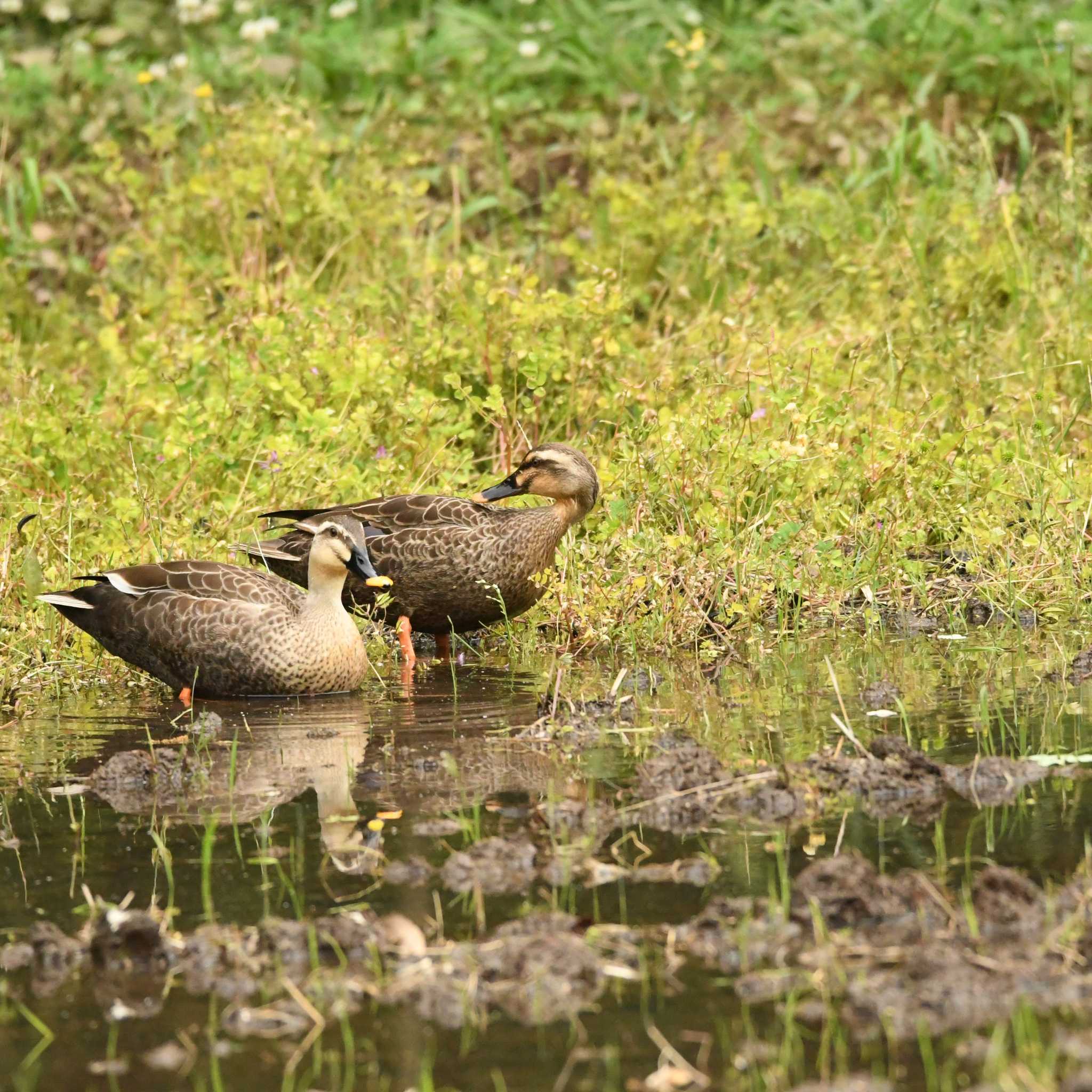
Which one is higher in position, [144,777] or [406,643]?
[144,777]

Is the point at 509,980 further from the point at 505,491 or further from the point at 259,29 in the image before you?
the point at 259,29

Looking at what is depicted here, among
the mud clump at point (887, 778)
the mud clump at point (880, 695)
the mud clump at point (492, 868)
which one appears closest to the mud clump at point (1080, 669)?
the mud clump at point (880, 695)

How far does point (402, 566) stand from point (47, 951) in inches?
154

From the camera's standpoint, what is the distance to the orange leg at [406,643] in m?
8.28

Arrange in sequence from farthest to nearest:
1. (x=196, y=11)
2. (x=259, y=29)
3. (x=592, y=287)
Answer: (x=196, y=11) → (x=259, y=29) → (x=592, y=287)

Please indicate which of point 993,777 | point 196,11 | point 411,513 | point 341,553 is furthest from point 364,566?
point 196,11

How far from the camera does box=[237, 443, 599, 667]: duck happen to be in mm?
8391

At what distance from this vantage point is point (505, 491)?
884 centimetres

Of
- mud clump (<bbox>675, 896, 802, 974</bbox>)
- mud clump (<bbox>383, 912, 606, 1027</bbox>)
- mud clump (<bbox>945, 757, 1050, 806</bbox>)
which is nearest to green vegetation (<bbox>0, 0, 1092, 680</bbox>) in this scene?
mud clump (<bbox>945, 757, 1050, 806</bbox>)

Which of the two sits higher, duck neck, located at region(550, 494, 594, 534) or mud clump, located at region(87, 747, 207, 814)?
duck neck, located at region(550, 494, 594, 534)

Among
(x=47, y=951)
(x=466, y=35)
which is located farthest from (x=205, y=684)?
(x=466, y=35)

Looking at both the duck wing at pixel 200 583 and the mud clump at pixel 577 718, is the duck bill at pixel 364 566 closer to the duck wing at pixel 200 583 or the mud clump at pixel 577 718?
the duck wing at pixel 200 583

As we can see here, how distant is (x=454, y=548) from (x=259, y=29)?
7.08 meters

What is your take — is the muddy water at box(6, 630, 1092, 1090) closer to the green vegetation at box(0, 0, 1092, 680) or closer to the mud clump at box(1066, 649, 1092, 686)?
the mud clump at box(1066, 649, 1092, 686)
